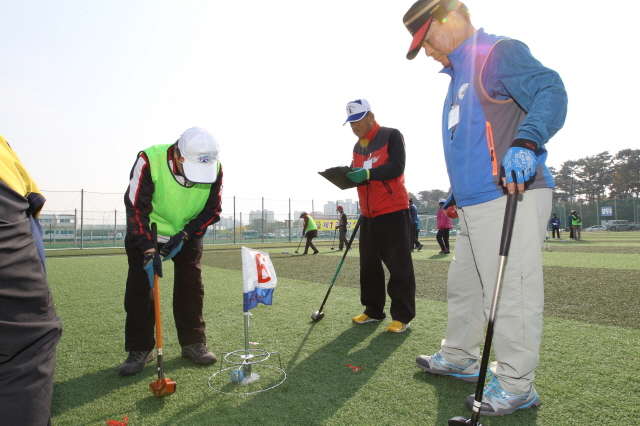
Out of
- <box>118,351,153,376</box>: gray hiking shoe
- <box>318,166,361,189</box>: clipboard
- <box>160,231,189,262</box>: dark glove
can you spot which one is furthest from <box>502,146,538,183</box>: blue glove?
<box>118,351,153,376</box>: gray hiking shoe

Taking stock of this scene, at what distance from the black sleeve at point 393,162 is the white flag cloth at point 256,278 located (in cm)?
136

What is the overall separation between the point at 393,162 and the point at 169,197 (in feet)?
6.44

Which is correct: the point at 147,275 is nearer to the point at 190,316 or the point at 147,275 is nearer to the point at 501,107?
the point at 190,316

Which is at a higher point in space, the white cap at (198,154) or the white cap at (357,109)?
the white cap at (357,109)

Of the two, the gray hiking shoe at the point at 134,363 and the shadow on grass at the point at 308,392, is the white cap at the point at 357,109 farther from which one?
the gray hiking shoe at the point at 134,363

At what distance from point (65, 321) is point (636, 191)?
79.3 metres

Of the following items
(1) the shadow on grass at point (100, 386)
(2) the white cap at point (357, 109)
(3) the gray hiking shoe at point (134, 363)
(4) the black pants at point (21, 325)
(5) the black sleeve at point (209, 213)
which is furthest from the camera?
(2) the white cap at point (357, 109)

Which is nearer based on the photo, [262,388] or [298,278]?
[262,388]

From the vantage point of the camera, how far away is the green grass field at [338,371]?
6.72 feet

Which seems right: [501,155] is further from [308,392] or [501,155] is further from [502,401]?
[308,392]

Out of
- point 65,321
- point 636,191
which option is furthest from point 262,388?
point 636,191

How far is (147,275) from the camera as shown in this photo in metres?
2.85

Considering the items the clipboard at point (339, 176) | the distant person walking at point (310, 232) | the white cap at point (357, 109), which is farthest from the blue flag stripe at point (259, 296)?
the distant person walking at point (310, 232)

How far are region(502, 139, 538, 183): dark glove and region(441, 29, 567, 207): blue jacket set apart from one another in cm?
5
